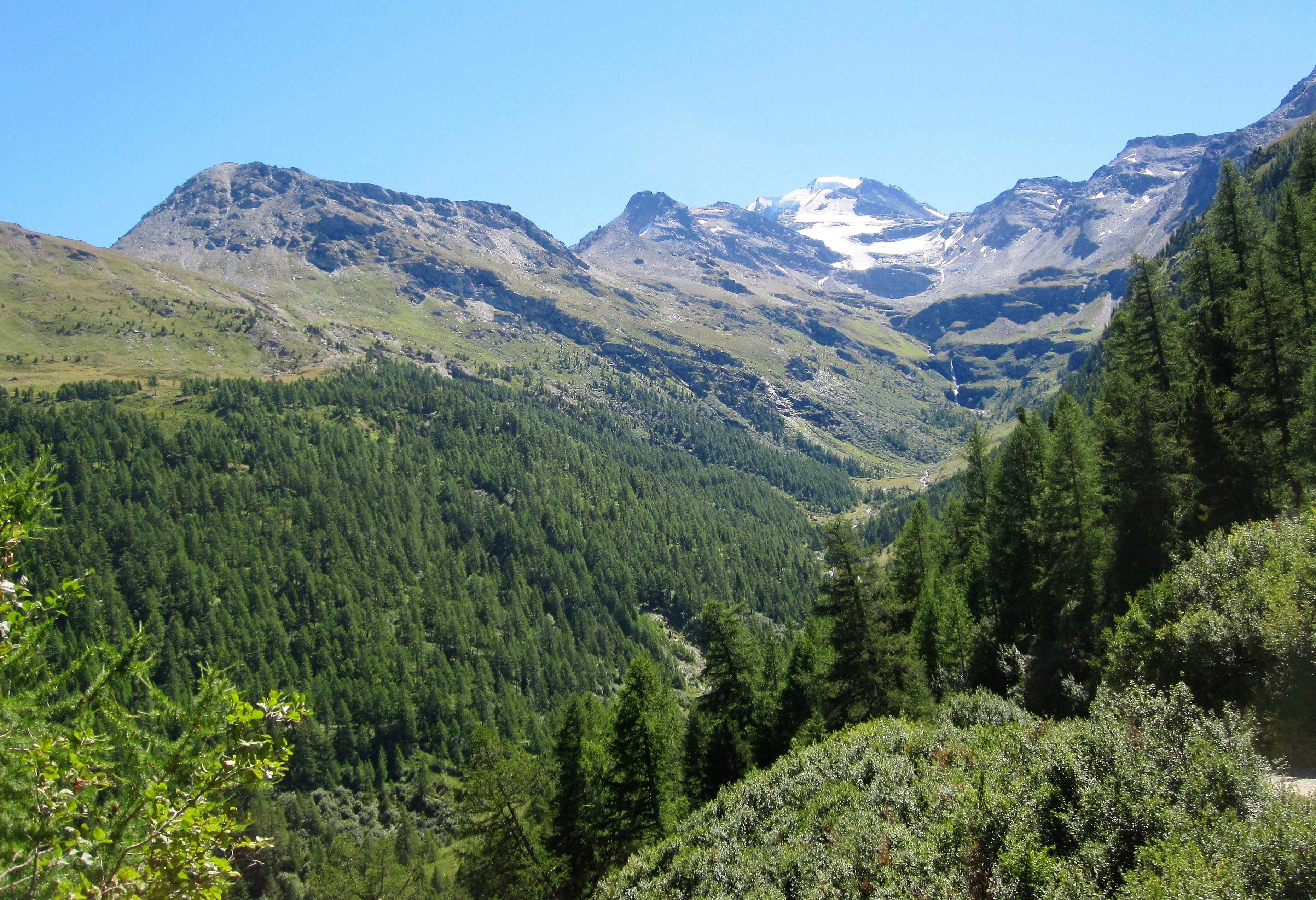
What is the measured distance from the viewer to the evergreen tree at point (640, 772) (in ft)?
106

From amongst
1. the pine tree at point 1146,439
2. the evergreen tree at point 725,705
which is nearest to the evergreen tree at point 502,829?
the evergreen tree at point 725,705

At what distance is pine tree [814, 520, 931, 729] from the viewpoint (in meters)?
32.4

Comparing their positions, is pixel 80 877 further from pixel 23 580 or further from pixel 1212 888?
pixel 1212 888

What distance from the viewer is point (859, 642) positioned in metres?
32.7

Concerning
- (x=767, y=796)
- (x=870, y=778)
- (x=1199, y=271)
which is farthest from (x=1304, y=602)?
(x=1199, y=271)

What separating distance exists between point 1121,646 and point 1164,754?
10.9m

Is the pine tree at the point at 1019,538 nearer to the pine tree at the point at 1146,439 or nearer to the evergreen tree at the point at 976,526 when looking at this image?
the evergreen tree at the point at 976,526

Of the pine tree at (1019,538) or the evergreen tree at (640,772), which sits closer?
the evergreen tree at (640,772)

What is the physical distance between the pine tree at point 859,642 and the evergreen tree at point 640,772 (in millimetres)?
9212

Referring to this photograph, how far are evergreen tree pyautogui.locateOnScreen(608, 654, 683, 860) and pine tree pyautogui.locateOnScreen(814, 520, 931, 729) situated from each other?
30.2 ft

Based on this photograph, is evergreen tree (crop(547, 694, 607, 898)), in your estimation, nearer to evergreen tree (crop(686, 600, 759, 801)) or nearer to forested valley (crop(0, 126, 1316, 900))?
forested valley (crop(0, 126, 1316, 900))

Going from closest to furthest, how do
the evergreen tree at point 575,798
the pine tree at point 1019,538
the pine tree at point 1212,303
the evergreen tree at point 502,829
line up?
the evergreen tree at point 502,829
the evergreen tree at point 575,798
the pine tree at point 1212,303
the pine tree at point 1019,538

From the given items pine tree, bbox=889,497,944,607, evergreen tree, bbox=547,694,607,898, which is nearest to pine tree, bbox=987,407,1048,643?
pine tree, bbox=889,497,944,607

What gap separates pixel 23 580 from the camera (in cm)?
692
